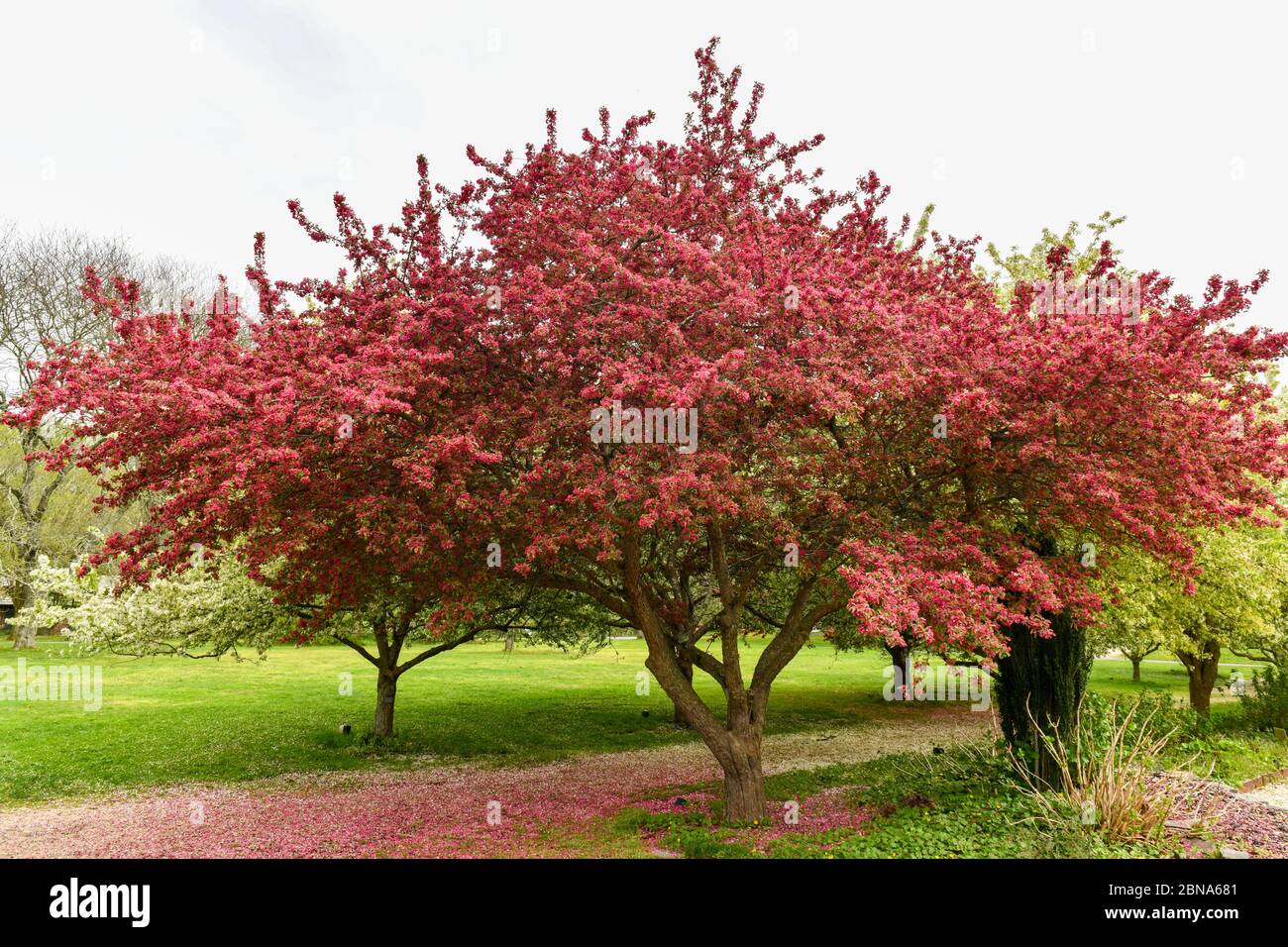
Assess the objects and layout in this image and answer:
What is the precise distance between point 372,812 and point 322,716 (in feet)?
39.9

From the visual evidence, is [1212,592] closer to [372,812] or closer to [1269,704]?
[1269,704]

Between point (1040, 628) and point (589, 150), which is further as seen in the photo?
point (589, 150)

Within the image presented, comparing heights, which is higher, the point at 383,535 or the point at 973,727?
the point at 383,535

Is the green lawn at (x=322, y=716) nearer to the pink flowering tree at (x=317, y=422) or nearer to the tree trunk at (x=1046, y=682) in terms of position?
the pink flowering tree at (x=317, y=422)

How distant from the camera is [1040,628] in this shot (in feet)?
29.6

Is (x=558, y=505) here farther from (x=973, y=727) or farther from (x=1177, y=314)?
(x=973, y=727)

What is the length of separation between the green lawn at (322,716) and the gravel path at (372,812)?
5.15ft

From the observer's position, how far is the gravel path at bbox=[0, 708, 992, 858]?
10.5m

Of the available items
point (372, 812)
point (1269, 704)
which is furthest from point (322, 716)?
point (1269, 704)

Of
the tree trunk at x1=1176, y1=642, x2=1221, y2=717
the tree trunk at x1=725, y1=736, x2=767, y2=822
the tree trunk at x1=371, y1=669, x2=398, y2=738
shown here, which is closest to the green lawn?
the tree trunk at x1=371, y1=669, x2=398, y2=738

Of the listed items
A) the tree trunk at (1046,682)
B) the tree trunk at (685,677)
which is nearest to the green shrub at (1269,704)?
the tree trunk at (1046,682)

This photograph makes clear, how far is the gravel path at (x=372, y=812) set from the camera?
34.4ft
